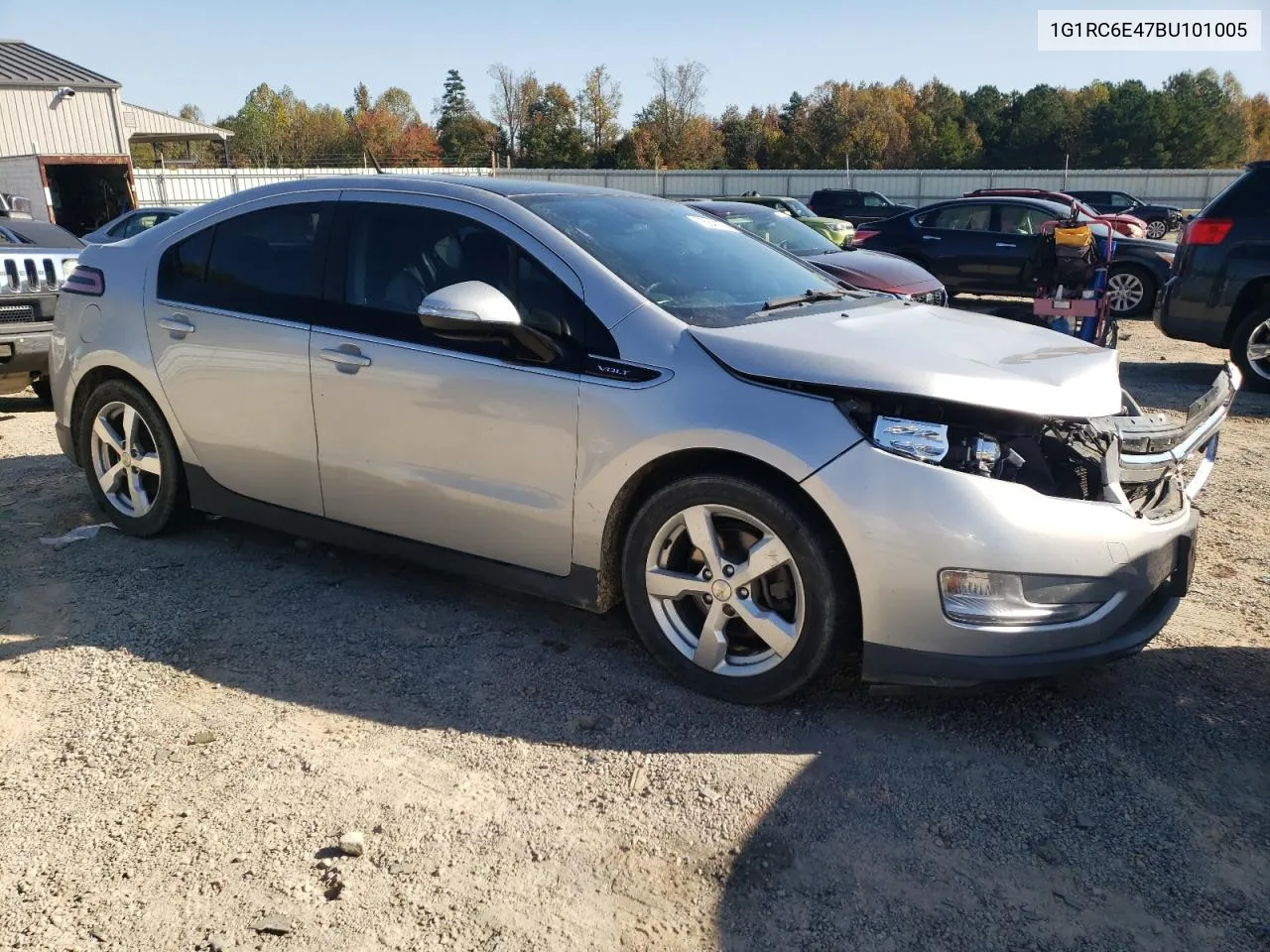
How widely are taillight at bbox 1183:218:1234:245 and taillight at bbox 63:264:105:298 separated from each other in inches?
330

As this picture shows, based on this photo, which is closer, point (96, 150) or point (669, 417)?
point (669, 417)

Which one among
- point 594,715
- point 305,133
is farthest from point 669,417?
point 305,133

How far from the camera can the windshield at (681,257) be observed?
3.54 metres

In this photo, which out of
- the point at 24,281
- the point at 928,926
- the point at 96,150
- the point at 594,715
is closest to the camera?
the point at 928,926

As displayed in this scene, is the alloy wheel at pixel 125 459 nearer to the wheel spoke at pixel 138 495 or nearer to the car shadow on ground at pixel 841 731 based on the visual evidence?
the wheel spoke at pixel 138 495

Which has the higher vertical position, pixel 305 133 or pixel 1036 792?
pixel 305 133

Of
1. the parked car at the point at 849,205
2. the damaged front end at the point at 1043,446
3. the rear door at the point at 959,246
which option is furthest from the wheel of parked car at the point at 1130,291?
the parked car at the point at 849,205

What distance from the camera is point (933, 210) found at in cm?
1508

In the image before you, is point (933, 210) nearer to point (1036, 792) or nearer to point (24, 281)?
point (24, 281)

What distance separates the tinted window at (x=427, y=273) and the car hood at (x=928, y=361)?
1.84 ft

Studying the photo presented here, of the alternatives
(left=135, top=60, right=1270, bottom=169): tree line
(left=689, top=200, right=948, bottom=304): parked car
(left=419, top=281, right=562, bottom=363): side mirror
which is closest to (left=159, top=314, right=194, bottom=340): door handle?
(left=419, top=281, right=562, bottom=363): side mirror

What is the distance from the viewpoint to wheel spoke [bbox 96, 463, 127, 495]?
4.82 metres

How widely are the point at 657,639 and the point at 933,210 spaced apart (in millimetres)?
13363

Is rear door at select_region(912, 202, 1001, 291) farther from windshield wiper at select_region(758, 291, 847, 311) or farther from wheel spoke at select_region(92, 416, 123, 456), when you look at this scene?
wheel spoke at select_region(92, 416, 123, 456)
